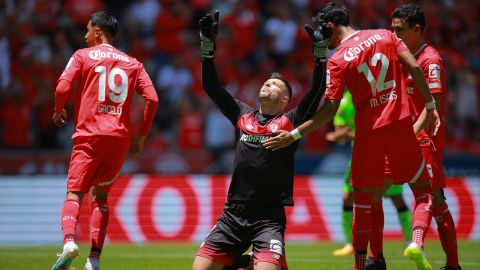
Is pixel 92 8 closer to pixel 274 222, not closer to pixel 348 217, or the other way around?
pixel 348 217

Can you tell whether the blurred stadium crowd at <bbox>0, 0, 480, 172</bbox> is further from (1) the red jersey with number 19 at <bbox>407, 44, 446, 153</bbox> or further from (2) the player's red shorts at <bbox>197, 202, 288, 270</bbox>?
(2) the player's red shorts at <bbox>197, 202, 288, 270</bbox>

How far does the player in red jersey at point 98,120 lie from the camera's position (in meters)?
8.77

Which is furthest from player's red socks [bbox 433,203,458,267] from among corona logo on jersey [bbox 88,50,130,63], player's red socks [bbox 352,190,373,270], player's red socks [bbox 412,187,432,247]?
corona logo on jersey [bbox 88,50,130,63]

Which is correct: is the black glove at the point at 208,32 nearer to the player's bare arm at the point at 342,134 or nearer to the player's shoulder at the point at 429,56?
the player's shoulder at the point at 429,56

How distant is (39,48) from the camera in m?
19.4

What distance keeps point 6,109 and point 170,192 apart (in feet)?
13.5

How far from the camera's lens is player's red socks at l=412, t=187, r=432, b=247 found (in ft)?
26.8

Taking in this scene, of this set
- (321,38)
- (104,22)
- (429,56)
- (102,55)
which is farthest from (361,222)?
(104,22)

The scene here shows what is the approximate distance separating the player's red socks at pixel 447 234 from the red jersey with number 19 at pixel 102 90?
123 inches

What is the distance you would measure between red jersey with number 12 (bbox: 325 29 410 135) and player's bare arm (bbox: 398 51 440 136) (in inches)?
4.5

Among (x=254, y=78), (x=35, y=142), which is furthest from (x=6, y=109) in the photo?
(x=254, y=78)

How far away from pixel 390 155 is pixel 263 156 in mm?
1309

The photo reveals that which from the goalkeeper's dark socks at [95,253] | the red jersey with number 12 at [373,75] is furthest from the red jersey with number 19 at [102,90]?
the red jersey with number 12 at [373,75]

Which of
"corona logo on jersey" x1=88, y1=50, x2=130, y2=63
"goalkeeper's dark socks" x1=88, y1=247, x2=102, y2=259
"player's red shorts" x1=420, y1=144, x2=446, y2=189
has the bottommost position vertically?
"goalkeeper's dark socks" x1=88, y1=247, x2=102, y2=259
